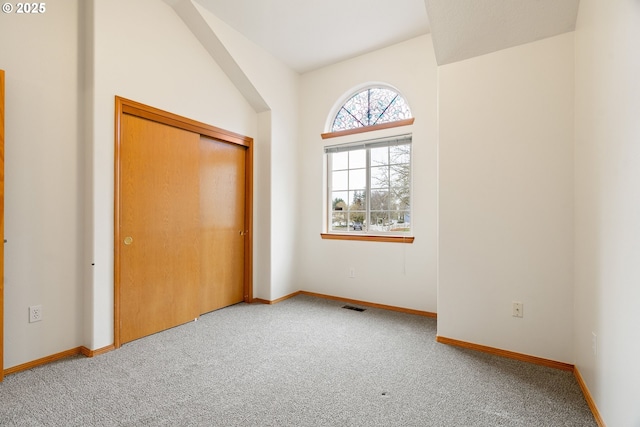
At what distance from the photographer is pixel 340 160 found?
3994mm

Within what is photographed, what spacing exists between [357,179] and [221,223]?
69.0 inches

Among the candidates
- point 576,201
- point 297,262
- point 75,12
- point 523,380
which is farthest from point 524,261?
point 75,12

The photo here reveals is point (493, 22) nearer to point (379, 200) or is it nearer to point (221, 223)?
point (379, 200)

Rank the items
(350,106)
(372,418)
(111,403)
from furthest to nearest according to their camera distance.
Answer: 1. (350,106)
2. (111,403)
3. (372,418)

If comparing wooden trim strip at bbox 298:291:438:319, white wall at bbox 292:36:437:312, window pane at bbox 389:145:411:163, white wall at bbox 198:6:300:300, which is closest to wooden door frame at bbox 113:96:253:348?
white wall at bbox 198:6:300:300

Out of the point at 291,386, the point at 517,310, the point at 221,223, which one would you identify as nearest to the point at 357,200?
the point at 221,223

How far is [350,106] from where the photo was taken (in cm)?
396

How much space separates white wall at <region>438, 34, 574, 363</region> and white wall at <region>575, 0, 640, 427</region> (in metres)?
0.12

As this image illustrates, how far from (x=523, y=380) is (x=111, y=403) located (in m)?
2.50

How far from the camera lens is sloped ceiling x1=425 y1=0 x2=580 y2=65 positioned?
2.04 m

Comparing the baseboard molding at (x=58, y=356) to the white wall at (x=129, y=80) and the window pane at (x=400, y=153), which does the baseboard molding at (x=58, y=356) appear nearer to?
the white wall at (x=129, y=80)

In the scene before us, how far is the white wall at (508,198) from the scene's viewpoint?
6.97 ft

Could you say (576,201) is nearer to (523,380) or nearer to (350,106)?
(523,380)

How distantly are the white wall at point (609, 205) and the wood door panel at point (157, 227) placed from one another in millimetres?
3139
